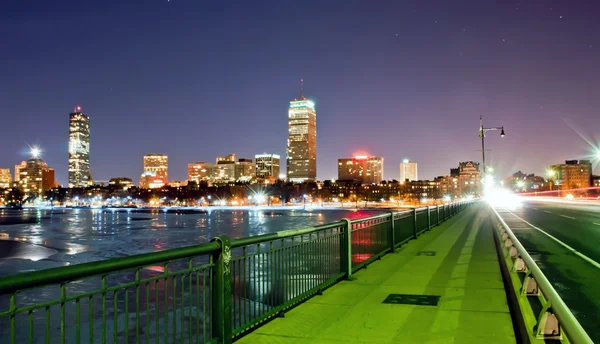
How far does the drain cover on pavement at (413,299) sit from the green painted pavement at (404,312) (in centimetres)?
14

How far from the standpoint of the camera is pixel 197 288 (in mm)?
5559

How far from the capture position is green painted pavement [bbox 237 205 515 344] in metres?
6.83

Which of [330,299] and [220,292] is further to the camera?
[330,299]

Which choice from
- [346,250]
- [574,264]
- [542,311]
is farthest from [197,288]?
[574,264]

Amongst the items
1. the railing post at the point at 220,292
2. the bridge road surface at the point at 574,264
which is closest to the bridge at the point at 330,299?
the railing post at the point at 220,292

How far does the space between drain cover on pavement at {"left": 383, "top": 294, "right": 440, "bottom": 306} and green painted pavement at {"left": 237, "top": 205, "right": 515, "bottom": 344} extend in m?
0.14

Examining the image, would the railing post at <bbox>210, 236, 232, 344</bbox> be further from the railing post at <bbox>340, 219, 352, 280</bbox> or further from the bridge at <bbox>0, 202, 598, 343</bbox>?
the railing post at <bbox>340, 219, 352, 280</bbox>

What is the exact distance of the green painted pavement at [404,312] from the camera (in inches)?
269

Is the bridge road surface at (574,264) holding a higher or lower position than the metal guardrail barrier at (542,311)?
lower

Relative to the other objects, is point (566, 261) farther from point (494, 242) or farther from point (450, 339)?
point (450, 339)

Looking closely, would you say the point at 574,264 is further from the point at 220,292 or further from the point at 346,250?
the point at 220,292

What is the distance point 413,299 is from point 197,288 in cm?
502

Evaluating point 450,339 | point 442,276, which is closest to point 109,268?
point 450,339

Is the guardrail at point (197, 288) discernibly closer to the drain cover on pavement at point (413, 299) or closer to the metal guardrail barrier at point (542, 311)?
the drain cover on pavement at point (413, 299)
